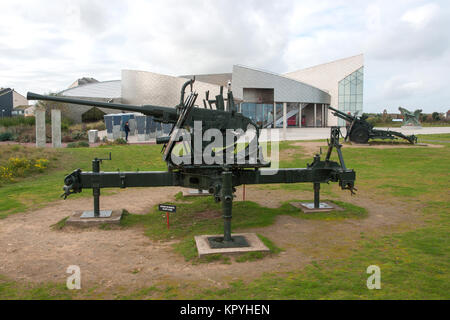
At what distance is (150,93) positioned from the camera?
51.2 metres

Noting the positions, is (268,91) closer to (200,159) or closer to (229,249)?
(200,159)

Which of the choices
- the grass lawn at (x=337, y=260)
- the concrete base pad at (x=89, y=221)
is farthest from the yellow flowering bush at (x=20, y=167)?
the concrete base pad at (x=89, y=221)

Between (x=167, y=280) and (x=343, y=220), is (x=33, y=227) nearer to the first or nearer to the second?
(x=167, y=280)

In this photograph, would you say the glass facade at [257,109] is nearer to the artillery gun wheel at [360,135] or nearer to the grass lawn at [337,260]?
the artillery gun wheel at [360,135]

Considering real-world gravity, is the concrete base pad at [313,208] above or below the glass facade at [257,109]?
below

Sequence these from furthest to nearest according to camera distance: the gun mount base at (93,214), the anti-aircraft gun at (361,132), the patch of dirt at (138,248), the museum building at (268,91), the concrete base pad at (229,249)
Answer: the museum building at (268,91) < the anti-aircraft gun at (361,132) < the gun mount base at (93,214) < the concrete base pad at (229,249) < the patch of dirt at (138,248)

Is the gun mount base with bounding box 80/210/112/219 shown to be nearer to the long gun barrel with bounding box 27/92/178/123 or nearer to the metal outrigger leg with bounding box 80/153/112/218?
the metal outrigger leg with bounding box 80/153/112/218

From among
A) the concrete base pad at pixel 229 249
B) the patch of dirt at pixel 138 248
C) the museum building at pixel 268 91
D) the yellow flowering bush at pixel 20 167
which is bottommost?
the patch of dirt at pixel 138 248

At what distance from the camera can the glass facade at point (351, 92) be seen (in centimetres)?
5725

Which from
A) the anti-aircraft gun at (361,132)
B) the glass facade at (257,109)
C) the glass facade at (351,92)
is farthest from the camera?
the glass facade at (351,92)

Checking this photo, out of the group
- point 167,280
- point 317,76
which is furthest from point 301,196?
point 317,76

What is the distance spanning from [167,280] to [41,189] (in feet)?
24.8

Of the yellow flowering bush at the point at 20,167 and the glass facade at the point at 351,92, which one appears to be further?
the glass facade at the point at 351,92

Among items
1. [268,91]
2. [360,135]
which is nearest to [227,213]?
[360,135]
